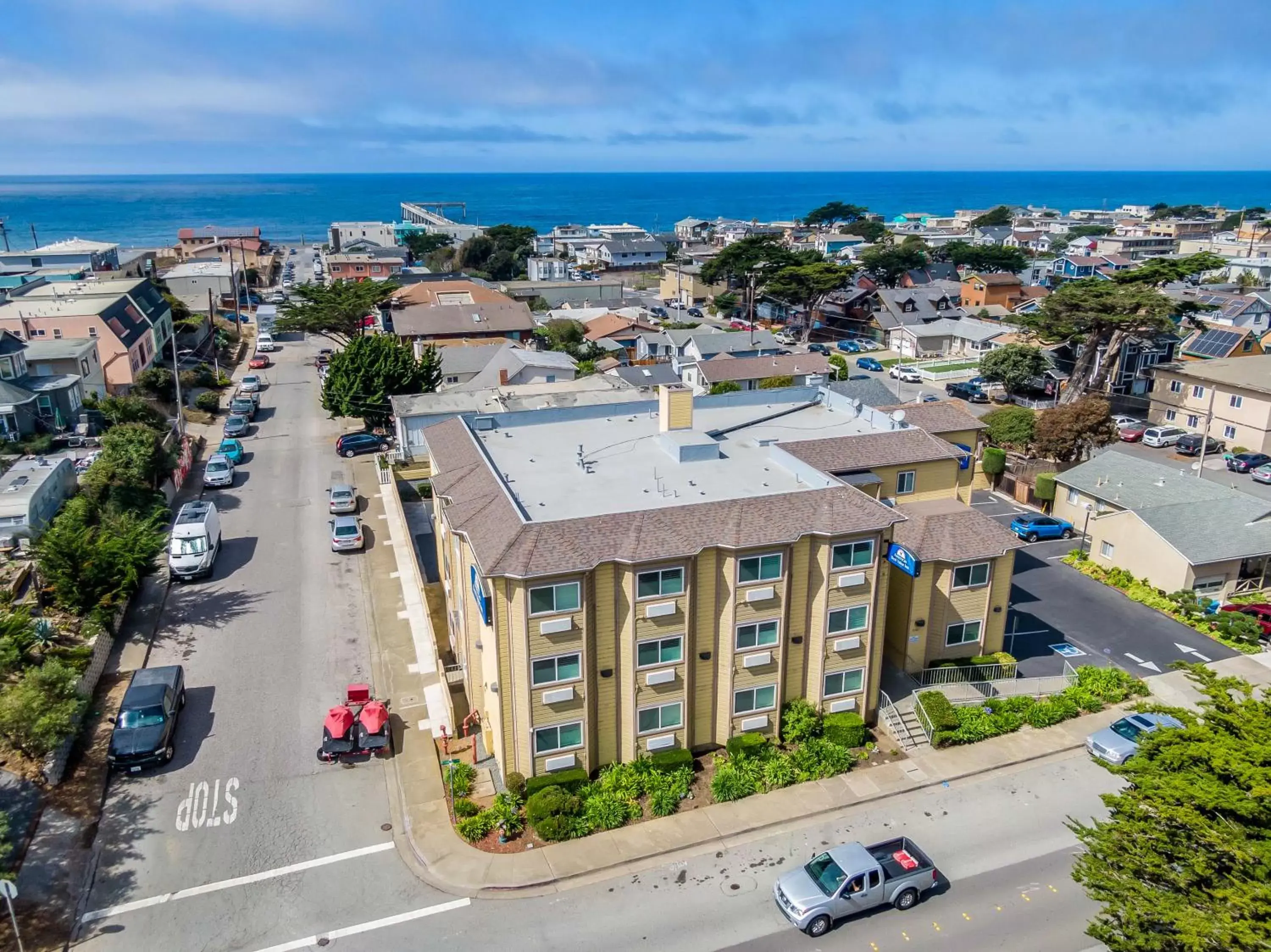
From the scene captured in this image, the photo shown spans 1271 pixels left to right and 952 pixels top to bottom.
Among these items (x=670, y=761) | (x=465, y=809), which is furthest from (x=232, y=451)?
(x=670, y=761)

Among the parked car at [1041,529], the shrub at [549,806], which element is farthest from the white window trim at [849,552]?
the parked car at [1041,529]

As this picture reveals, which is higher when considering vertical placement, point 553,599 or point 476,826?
point 553,599

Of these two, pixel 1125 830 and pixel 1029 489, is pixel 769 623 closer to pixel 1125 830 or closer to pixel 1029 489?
pixel 1125 830

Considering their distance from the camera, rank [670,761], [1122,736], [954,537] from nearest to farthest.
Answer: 1. [670,761]
2. [1122,736]
3. [954,537]

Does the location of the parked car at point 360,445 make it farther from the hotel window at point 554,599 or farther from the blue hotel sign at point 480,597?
the hotel window at point 554,599

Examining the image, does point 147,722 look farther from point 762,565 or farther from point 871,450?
point 871,450

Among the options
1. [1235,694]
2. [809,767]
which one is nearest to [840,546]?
[809,767]
